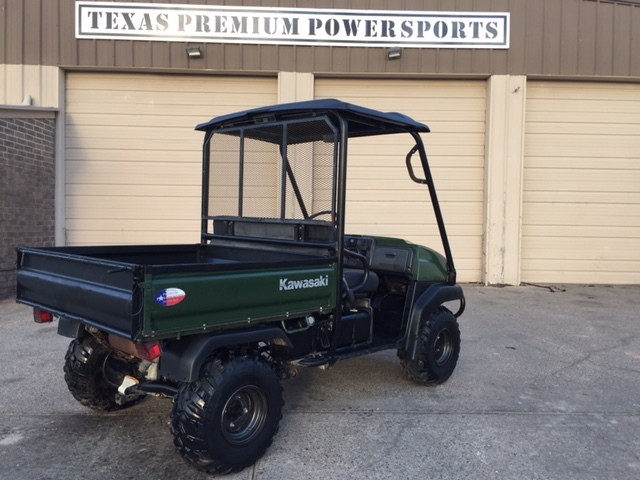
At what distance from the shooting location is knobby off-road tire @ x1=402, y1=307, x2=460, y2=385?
429 centimetres

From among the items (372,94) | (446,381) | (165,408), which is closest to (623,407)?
(446,381)

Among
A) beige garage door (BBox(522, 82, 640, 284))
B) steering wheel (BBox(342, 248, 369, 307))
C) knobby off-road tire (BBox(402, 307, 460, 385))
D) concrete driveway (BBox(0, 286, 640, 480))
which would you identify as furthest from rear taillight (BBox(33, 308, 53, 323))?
beige garage door (BBox(522, 82, 640, 284))

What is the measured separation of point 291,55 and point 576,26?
5001 millimetres

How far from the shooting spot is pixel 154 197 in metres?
9.40

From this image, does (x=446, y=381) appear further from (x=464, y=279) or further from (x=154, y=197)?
(x=154, y=197)

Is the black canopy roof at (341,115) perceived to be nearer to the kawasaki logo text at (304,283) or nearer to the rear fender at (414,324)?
the kawasaki logo text at (304,283)

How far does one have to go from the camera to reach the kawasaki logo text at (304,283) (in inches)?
127

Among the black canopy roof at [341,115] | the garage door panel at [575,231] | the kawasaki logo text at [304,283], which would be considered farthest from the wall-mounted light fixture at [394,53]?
the kawasaki logo text at [304,283]

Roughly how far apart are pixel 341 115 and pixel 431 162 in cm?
642

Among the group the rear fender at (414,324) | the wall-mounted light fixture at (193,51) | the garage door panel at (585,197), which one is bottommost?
the rear fender at (414,324)

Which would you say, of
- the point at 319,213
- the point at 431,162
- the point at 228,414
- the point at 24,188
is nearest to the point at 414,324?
the point at 319,213

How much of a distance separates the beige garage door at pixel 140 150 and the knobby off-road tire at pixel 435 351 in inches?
232

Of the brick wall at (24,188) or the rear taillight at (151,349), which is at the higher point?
the brick wall at (24,188)

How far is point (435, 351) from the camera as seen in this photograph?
450 centimetres
